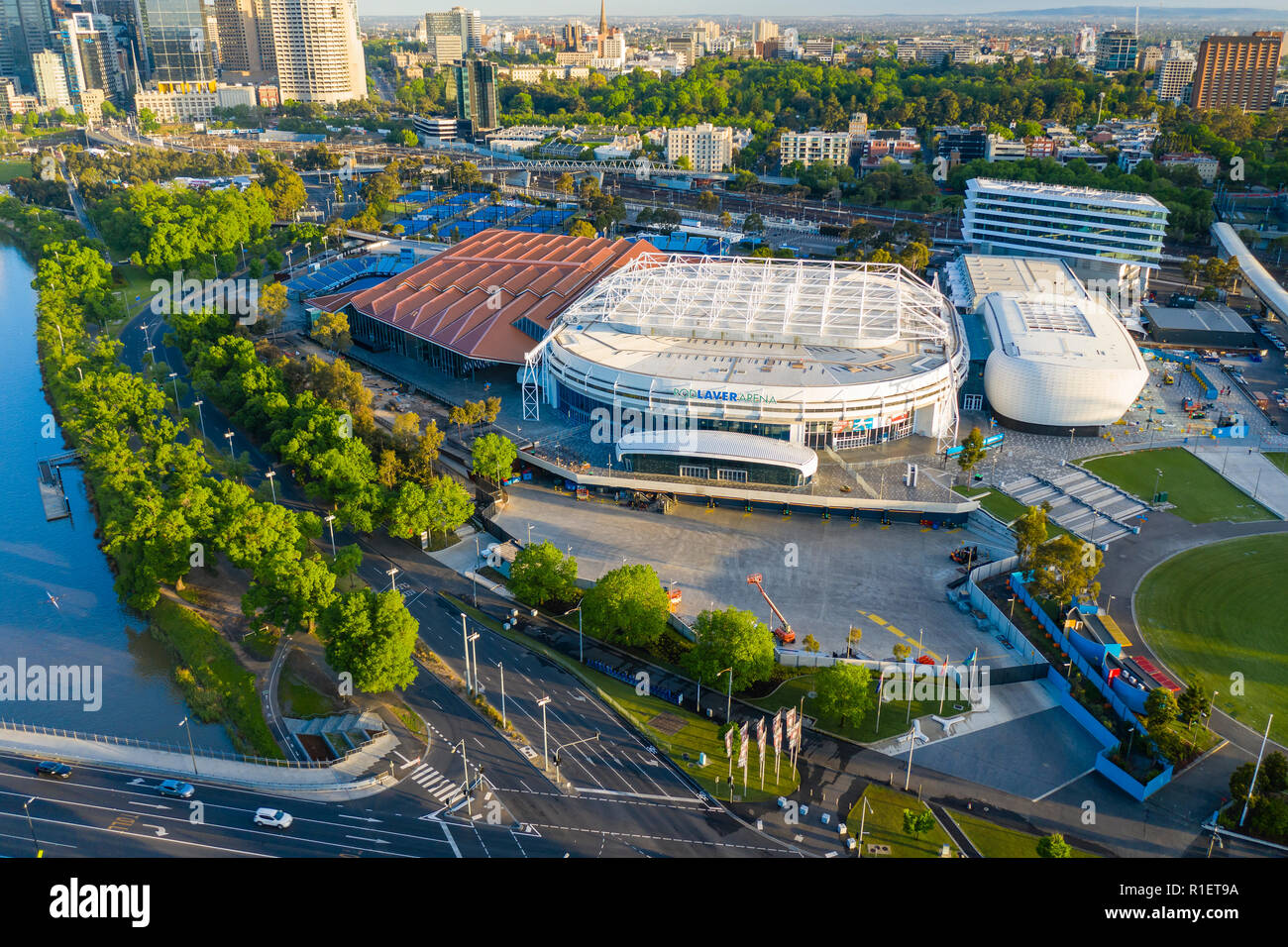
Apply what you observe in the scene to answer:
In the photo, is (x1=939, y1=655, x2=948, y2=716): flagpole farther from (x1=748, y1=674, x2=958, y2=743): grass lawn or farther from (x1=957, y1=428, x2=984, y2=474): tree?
(x1=957, y1=428, x2=984, y2=474): tree

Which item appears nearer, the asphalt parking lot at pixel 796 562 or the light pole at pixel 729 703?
the light pole at pixel 729 703

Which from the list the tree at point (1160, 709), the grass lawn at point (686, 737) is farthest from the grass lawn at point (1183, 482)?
the grass lawn at point (686, 737)

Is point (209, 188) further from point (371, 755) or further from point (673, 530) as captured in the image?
point (371, 755)

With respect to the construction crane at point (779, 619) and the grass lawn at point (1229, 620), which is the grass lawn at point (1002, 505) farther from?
the construction crane at point (779, 619)

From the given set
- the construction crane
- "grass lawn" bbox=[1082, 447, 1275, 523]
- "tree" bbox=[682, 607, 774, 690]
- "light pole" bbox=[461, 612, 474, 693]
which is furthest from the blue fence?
"light pole" bbox=[461, 612, 474, 693]

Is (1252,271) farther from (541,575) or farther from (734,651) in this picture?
(541,575)
